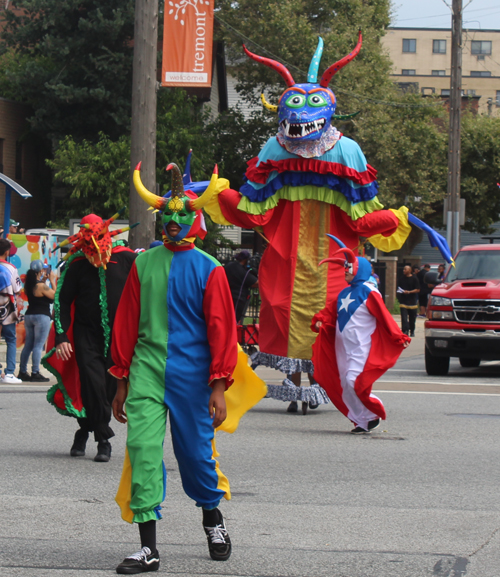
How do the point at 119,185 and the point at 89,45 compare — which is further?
the point at 89,45

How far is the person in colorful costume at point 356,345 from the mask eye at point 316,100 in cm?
164

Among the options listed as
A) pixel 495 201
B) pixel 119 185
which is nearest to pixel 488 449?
pixel 119 185

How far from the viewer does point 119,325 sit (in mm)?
4773

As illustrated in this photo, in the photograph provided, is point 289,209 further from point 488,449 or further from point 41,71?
point 41,71

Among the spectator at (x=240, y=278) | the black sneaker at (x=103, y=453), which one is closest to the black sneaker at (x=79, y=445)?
→ the black sneaker at (x=103, y=453)

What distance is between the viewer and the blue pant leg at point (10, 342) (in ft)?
41.2

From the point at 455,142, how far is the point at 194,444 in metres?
20.0

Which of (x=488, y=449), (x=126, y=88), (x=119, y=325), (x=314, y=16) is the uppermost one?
(x=314, y=16)

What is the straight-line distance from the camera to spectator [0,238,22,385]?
12.1 m

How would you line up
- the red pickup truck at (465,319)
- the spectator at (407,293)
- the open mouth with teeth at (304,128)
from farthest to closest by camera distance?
the spectator at (407,293) < the red pickup truck at (465,319) < the open mouth with teeth at (304,128)

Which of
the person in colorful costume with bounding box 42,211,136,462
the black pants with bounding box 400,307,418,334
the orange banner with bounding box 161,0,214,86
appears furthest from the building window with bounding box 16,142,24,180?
the person in colorful costume with bounding box 42,211,136,462

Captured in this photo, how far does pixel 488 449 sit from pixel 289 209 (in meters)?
3.33

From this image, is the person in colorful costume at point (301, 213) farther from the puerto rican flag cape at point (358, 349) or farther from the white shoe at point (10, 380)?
the white shoe at point (10, 380)

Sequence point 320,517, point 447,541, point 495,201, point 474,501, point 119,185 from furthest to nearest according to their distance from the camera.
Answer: point 495,201 < point 119,185 < point 474,501 < point 320,517 < point 447,541
